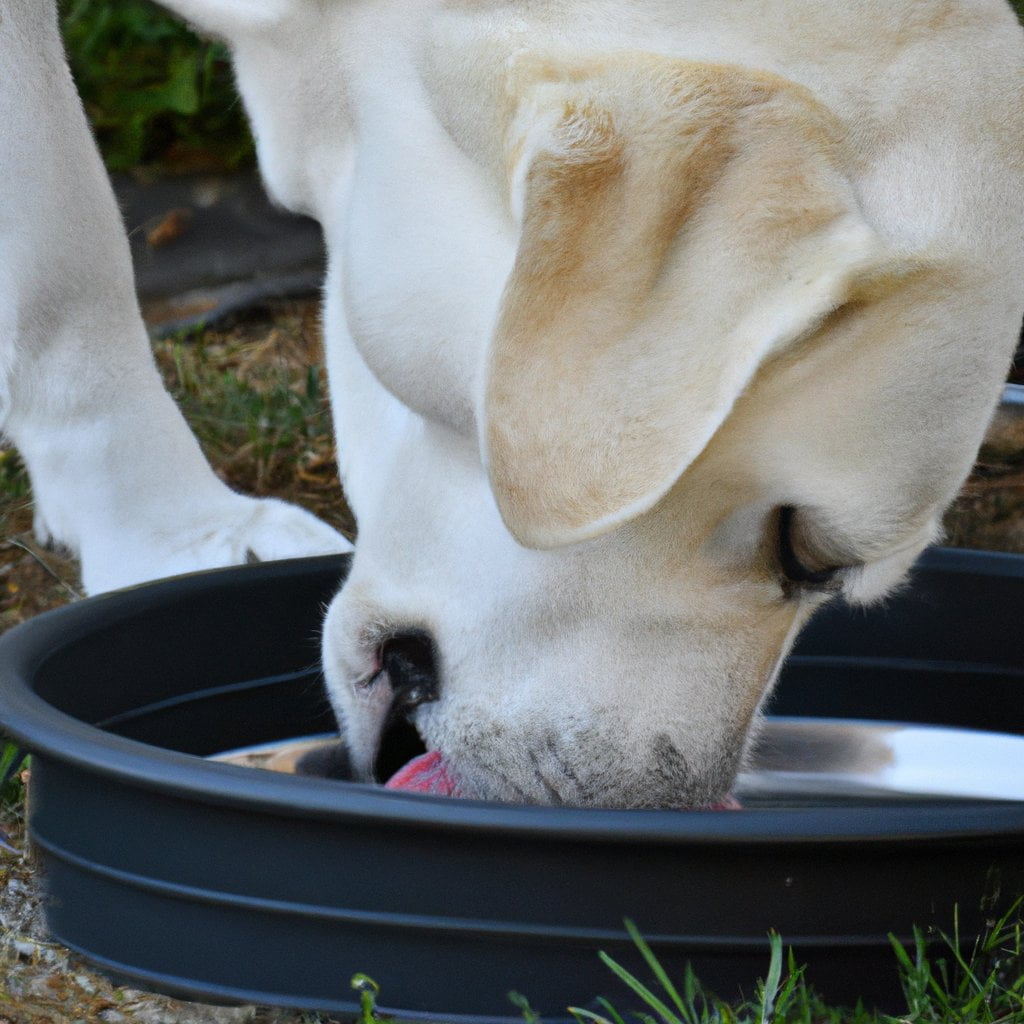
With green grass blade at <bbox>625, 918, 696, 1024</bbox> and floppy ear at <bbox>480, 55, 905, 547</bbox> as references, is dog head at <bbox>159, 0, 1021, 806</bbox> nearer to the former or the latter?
floppy ear at <bbox>480, 55, 905, 547</bbox>

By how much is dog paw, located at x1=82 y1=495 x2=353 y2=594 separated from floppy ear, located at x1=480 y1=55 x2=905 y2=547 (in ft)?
4.04

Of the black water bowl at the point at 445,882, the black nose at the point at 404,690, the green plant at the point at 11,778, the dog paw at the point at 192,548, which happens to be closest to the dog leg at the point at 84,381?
the dog paw at the point at 192,548

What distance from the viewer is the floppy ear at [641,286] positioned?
1.29 meters

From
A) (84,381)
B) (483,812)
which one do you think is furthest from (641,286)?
(84,381)

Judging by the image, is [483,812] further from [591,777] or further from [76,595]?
[76,595]

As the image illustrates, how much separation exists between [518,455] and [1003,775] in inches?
47.1

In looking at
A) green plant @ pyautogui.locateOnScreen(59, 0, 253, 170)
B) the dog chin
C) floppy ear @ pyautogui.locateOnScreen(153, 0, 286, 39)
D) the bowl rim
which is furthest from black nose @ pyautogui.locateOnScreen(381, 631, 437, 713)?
green plant @ pyautogui.locateOnScreen(59, 0, 253, 170)

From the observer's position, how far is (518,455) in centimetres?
133

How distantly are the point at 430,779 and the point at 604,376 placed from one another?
66 centimetres

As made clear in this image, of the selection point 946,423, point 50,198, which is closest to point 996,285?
point 946,423

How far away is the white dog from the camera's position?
4.30 feet

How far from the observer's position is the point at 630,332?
1.31 m

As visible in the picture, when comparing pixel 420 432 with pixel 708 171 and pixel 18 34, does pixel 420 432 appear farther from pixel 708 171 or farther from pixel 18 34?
pixel 18 34

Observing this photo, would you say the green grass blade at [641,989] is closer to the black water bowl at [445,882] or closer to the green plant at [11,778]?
the black water bowl at [445,882]
